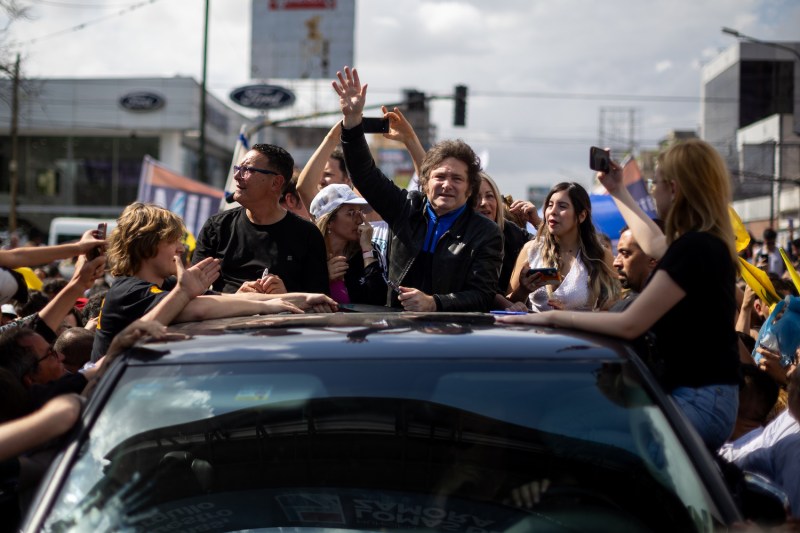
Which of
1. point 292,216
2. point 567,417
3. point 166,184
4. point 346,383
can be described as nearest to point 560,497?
point 567,417

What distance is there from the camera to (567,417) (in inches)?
107

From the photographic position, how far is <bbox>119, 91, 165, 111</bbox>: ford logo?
1665 inches

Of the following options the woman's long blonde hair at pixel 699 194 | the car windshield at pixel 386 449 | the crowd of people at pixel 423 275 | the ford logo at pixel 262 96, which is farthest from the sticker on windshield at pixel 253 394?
the ford logo at pixel 262 96

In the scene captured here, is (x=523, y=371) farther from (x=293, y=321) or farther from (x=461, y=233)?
(x=461, y=233)

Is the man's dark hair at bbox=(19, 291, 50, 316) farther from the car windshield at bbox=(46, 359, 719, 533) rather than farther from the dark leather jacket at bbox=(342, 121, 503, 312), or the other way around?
the car windshield at bbox=(46, 359, 719, 533)

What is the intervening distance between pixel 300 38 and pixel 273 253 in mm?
39916

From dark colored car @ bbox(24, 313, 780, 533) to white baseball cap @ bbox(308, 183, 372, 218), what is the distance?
2.48m

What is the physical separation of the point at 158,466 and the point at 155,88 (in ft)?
138

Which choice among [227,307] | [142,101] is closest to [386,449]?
[227,307]

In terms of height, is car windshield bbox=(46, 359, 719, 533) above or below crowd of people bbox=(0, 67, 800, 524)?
below

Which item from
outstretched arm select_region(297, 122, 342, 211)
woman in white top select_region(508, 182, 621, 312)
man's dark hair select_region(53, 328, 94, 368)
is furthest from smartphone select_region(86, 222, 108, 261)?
woman in white top select_region(508, 182, 621, 312)

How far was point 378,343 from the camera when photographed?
268cm

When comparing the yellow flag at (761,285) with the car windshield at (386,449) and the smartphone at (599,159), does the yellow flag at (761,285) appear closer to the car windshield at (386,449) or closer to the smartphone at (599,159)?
the smartphone at (599,159)

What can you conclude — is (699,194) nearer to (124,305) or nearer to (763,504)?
(763,504)
